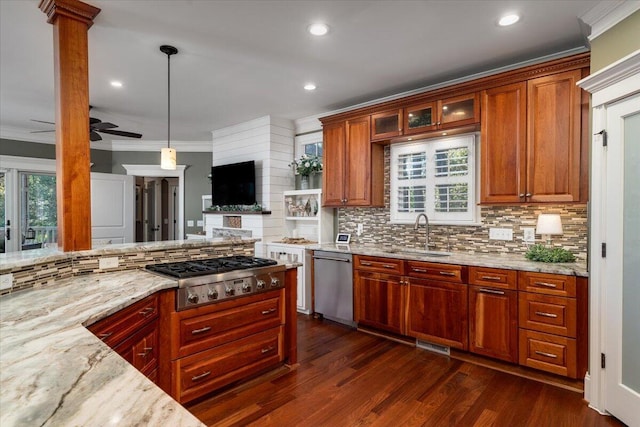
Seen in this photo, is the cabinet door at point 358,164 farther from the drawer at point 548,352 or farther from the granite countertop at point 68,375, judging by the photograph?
the granite countertop at point 68,375

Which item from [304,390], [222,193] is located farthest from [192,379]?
[222,193]

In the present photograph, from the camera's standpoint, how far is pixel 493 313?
2916 mm

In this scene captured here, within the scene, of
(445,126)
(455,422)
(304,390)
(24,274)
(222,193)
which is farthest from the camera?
(222,193)

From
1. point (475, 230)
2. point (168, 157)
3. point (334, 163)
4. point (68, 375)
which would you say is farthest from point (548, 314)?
point (168, 157)

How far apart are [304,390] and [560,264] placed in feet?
7.30

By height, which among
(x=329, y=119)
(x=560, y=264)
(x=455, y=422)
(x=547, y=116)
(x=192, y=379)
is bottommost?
(x=455, y=422)

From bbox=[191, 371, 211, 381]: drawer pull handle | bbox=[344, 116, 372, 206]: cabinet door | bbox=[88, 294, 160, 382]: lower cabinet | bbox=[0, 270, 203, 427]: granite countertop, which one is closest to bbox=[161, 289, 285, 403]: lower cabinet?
bbox=[191, 371, 211, 381]: drawer pull handle

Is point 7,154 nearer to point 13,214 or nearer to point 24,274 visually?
point 13,214

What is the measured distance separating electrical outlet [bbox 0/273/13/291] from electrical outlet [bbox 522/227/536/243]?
3.80 metres

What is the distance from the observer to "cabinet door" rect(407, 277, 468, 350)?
3090 mm

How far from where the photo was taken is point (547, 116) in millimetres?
2873

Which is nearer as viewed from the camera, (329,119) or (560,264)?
(560,264)

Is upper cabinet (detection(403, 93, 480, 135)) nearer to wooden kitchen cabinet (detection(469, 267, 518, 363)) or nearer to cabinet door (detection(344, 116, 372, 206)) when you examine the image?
cabinet door (detection(344, 116, 372, 206))

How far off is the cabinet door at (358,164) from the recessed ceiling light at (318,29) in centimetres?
150
